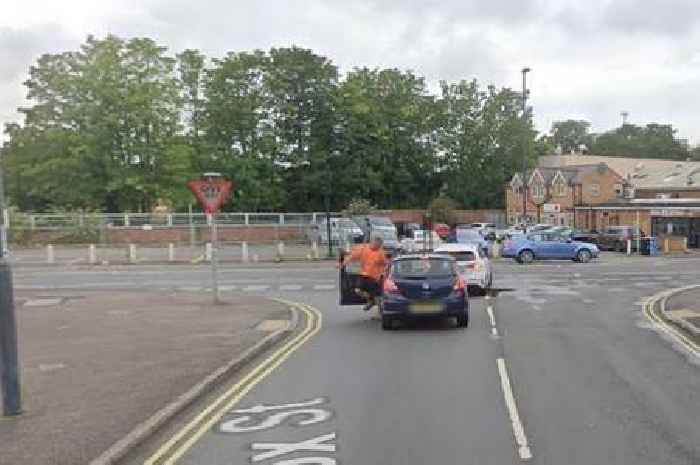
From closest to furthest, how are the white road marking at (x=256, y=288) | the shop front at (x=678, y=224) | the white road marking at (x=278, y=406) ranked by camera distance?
the white road marking at (x=278, y=406)
the white road marking at (x=256, y=288)
the shop front at (x=678, y=224)

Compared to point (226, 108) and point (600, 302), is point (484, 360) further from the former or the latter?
point (226, 108)

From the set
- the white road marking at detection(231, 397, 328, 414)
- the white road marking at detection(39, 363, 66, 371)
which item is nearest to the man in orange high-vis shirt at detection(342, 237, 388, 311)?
the white road marking at detection(39, 363, 66, 371)

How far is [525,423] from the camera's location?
343 inches

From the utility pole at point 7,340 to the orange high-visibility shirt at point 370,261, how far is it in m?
9.47

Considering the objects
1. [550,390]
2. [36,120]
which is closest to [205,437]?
[550,390]

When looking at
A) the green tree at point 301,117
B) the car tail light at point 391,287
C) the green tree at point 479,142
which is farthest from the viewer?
the green tree at point 479,142

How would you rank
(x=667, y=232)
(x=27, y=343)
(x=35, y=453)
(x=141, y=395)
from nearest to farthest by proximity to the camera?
(x=35, y=453), (x=141, y=395), (x=27, y=343), (x=667, y=232)

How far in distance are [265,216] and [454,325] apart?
146 feet

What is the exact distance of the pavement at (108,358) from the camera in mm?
8242

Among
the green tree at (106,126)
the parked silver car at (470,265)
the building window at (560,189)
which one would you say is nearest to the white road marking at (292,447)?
the parked silver car at (470,265)

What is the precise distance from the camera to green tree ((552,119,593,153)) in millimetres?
140750

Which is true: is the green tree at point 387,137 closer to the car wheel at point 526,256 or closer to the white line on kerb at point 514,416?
the car wheel at point 526,256

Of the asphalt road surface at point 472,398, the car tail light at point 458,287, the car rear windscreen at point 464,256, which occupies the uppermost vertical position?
the car rear windscreen at point 464,256

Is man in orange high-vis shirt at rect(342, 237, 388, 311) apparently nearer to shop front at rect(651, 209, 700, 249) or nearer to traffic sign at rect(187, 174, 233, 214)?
traffic sign at rect(187, 174, 233, 214)
